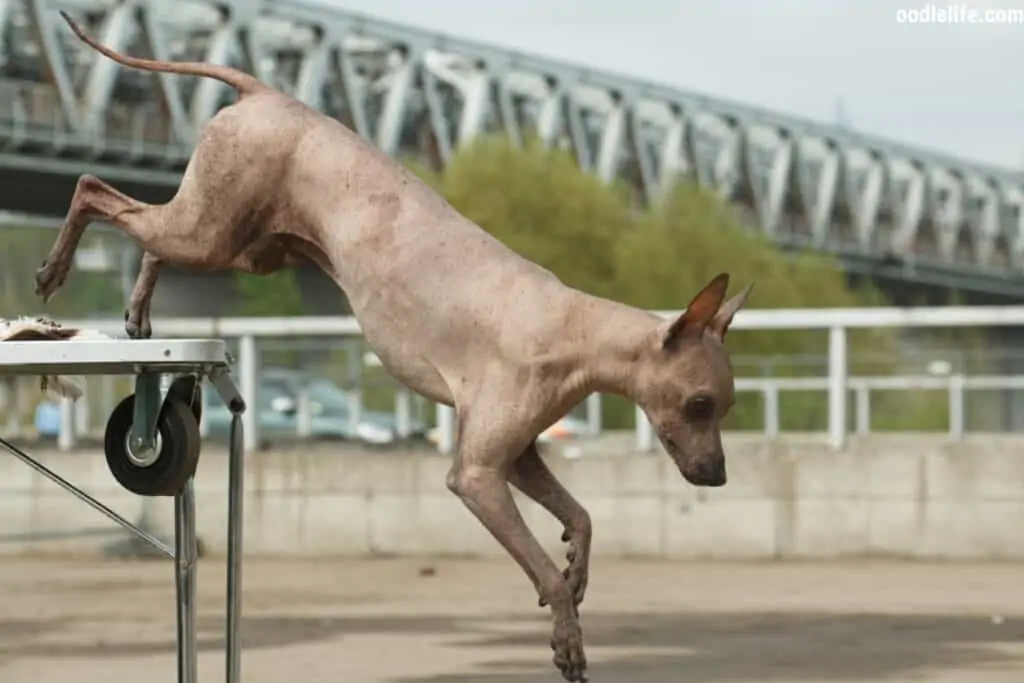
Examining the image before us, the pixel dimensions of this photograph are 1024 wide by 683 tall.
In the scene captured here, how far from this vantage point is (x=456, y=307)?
7496 mm

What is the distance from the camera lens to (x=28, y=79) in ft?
230

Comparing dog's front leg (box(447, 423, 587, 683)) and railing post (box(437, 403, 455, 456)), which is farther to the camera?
railing post (box(437, 403, 455, 456))

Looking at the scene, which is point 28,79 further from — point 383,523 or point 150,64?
point 150,64

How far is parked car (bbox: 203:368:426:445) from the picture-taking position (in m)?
18.6

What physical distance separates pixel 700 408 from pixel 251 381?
10240 millimetres

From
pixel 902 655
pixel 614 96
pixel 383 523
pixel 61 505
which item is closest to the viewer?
pixel 902 655

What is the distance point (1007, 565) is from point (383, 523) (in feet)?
13.6

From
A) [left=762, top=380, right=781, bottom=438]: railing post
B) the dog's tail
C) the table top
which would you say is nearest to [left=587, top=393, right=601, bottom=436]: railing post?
[left=762, top=380, right=781, bottom=438]: railing post

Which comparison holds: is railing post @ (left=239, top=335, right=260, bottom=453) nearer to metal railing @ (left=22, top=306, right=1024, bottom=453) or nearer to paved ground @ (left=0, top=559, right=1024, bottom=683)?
metal railing @ (left=22, top=306, right=1024, bottom=453)

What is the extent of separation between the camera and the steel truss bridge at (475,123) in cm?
6956

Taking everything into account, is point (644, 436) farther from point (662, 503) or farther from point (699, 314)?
point (699, 314)

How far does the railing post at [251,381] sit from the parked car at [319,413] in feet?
1.54

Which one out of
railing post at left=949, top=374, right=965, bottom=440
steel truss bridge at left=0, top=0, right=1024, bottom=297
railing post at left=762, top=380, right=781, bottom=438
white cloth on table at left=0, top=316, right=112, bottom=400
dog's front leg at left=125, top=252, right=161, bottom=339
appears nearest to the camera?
white cloth on table at left=0, top=316, right=112, bottom=400

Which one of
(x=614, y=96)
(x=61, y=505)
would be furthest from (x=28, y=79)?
(x=61, y=505)
